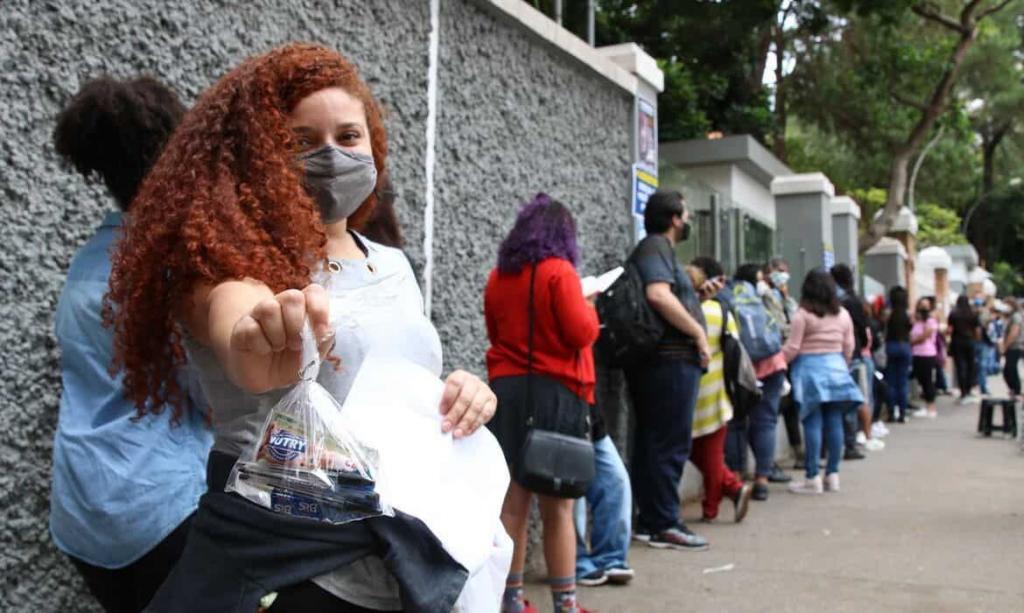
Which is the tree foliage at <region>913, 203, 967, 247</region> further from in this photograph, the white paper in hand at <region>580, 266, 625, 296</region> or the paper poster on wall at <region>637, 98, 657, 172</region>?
the white paper in hand at <region>580, 266, 625, 296</region>

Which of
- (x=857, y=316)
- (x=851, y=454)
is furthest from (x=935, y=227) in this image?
(x=857, y=316)

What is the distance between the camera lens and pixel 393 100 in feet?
14.9

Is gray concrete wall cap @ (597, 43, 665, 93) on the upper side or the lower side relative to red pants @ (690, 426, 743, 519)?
upper

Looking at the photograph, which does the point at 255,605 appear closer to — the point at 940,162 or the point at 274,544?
the point at 274,544

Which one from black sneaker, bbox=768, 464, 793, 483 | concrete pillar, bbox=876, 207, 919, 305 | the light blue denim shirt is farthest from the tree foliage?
the light blue denim shirt

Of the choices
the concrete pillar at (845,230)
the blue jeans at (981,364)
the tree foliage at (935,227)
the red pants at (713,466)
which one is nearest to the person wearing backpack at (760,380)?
the red pants at (713,466)

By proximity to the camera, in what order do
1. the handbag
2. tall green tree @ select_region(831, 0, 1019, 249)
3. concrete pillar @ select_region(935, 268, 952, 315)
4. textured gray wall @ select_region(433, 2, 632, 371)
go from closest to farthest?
the handbag < textured gray wall @ select_region(433, 2, 632, 371) < tall green tree @ select_region(831, 0, 1019, 249) < concrete pillar @ select_region(935, 268, 952, 315)

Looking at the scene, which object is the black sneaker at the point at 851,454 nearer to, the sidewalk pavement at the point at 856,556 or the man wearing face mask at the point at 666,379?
the sidewalk pavement at the point at 856,556

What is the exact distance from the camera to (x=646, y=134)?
7230 mm

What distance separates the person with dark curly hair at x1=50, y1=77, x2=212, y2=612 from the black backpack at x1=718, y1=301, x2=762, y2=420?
16.6ft

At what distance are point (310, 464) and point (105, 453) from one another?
0.91 metres

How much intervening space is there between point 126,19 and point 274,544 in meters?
2.15

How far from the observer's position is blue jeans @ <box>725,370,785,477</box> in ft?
26.8

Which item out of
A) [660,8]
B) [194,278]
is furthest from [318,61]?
[660,8]
